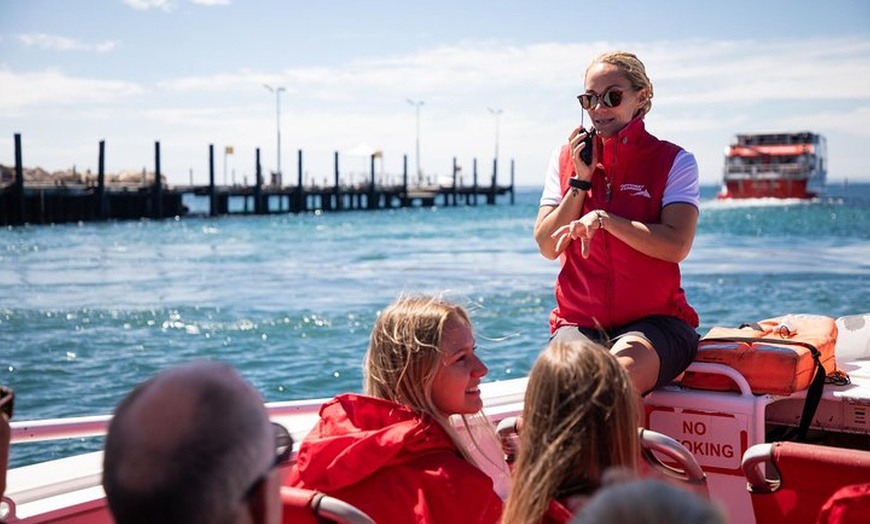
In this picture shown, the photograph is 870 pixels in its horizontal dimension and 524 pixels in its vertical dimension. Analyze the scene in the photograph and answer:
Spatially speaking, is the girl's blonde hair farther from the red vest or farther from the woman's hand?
the red vest

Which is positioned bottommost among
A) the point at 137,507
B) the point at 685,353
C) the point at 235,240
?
the point at 235,240

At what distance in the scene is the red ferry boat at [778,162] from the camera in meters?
67.8

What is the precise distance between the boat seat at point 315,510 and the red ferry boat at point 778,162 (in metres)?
69.3

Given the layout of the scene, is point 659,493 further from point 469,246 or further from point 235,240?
point 235,240

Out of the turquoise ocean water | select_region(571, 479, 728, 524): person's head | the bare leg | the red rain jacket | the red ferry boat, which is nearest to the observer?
select_region(571, 479, 728, 524): person's head

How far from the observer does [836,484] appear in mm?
2309

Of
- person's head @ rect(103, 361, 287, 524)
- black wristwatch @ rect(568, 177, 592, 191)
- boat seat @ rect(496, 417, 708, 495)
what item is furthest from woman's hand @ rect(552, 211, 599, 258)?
person's head @ rect(103, 361, 287, 524)

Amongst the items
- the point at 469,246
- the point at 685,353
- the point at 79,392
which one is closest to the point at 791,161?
the point at 469,246

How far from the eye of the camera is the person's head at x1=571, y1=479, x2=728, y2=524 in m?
0.87

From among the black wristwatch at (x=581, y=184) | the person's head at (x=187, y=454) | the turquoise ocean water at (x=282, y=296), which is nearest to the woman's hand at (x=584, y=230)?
the black wristwatch at (x=581, y=184)

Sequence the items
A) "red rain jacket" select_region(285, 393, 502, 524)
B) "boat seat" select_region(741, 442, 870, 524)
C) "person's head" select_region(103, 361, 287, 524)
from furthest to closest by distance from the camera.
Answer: "boat seat" select_region(741, 442, 870, 524), "red rain jacket" select_region(285, 393, 502, 524), "person's head" select_region(103, 361, 287, 524)

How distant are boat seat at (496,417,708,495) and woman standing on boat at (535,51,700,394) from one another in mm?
462

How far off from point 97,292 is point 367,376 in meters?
18.4

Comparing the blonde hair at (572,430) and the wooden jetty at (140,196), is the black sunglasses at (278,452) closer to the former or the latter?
the blonde hair at (572,430)
